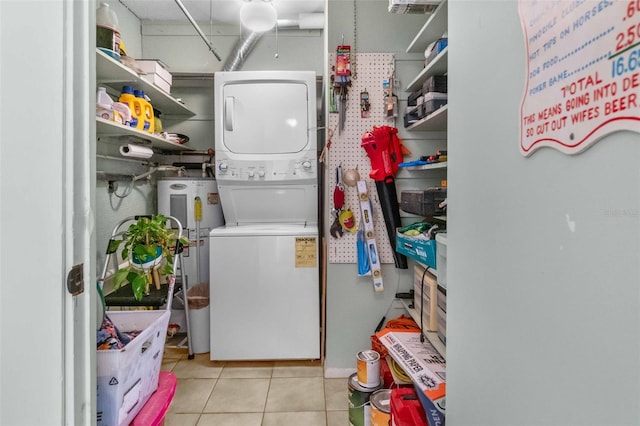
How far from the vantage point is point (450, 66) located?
917 millimetres

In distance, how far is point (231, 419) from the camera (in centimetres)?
194

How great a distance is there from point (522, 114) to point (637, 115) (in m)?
0.21

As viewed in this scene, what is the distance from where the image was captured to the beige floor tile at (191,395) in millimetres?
2033

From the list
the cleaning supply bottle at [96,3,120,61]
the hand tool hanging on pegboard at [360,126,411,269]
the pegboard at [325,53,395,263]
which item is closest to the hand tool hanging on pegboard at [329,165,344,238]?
the pegboard at [325,53,395,263]

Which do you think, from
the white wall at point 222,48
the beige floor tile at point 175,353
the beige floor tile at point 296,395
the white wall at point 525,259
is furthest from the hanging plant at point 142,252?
the white wall at point 222,48

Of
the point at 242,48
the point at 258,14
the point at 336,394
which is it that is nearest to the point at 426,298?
the point at 336,394

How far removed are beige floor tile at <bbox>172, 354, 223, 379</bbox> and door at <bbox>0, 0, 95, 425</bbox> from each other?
1674mm

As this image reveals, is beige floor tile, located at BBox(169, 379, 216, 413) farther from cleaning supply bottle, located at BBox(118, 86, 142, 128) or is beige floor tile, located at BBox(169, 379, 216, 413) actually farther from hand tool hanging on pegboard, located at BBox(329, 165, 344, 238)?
cleaning supply bottle, located at BBox(118, 86, 142, 128)

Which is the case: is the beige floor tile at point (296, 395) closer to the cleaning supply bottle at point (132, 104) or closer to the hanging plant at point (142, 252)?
the hanging plant at point (142, 252)

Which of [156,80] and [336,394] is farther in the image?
[156,80]

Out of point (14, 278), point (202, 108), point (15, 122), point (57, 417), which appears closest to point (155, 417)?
point (57, 417)

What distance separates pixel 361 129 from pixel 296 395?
1.73 metres

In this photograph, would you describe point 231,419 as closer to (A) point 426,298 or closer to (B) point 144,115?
(A) point 426,298

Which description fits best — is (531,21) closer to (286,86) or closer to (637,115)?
(637,115)
